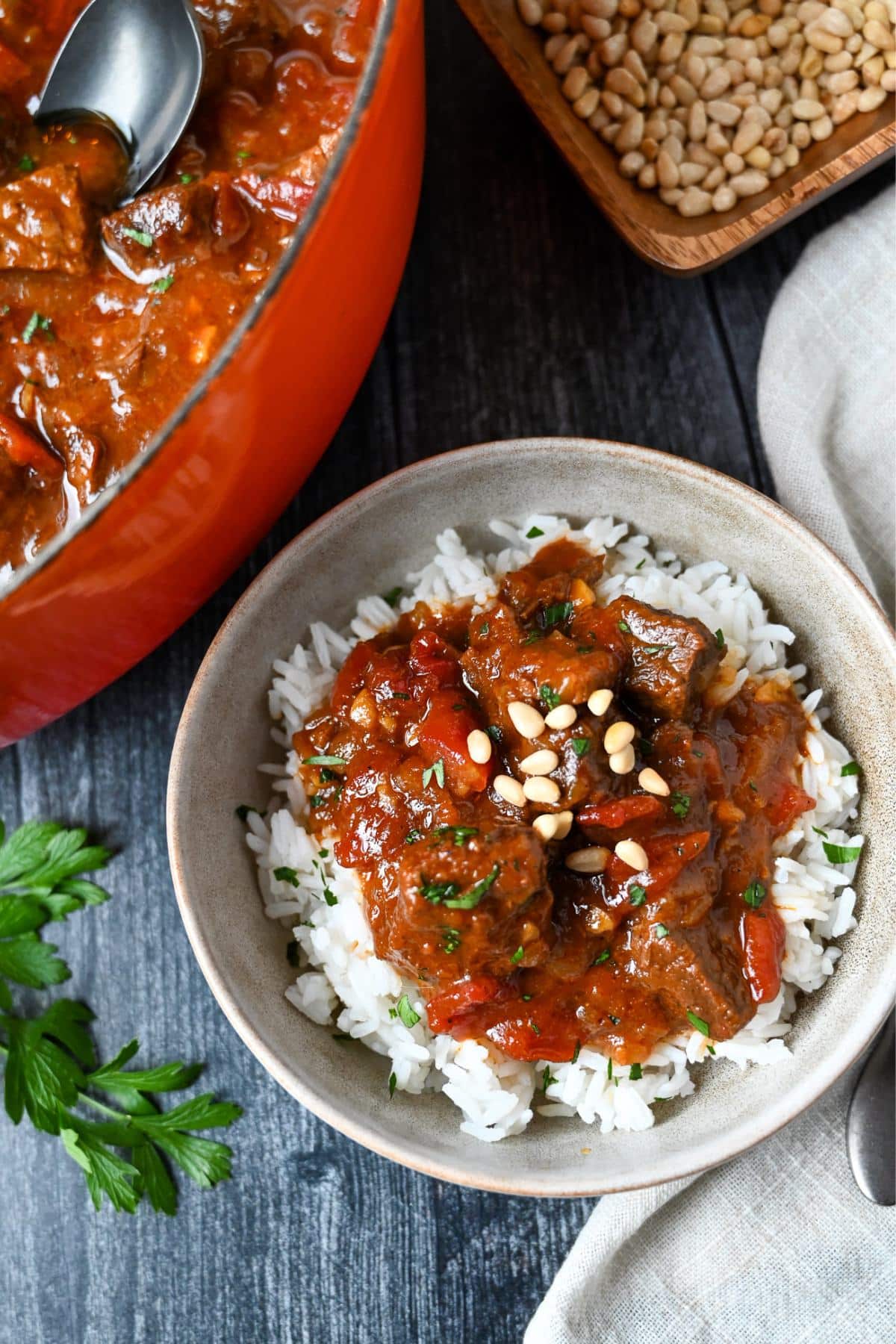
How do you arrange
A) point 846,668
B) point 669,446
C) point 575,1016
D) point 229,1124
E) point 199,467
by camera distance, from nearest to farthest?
1. point 199,467
2. point 575,1016
3. point 846,668
4. point 229,1124
5. point 669,446

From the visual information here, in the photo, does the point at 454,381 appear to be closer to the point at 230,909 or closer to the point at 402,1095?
the point at 230,909

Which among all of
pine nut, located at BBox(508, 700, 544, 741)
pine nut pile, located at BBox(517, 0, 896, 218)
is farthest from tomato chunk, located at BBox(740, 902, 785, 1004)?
pine nut pile, located at BBox(517, 0, 896, 218)

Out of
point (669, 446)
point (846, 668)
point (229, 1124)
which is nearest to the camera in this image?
point (846, 668)

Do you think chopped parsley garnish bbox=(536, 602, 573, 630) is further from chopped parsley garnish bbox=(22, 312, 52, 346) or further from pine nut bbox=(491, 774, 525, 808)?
chopped parsley garnish bbox=(22, 312, 52, 346)

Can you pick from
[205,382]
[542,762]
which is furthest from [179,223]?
[542,762]

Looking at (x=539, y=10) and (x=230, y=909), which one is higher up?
(x=539, y=10)

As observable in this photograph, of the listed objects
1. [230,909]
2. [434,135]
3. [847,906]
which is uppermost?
[434,135]

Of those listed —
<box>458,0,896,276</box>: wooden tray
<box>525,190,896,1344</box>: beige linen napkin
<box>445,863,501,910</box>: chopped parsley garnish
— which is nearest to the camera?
<box>445,863,501,910</box>: chopped parsley garnish

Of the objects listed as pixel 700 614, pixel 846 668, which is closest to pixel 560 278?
pixel 700 614
